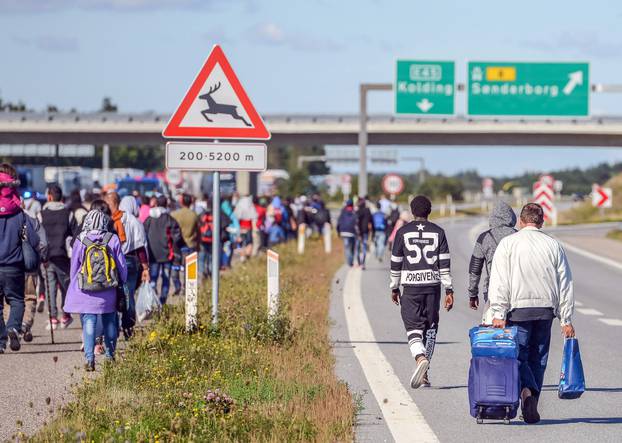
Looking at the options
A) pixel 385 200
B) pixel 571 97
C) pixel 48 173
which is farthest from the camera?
pixel 48 173

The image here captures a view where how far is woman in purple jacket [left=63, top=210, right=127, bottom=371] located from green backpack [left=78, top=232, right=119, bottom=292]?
65 millimetres

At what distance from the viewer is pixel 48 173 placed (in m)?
63.7

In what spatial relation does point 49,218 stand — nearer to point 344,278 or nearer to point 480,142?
point 344,278

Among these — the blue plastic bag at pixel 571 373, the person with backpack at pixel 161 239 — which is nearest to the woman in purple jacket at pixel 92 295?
the blue plastic bag at pixel 571 373

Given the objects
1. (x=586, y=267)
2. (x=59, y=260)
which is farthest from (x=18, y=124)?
(x=59, y=260)

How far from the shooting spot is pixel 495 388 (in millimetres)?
8438

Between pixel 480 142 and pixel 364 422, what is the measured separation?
5830 centimetres

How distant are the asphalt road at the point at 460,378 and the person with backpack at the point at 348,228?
21.3 feet

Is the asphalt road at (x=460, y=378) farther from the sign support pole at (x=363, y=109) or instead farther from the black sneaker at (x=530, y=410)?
the sign support pole at (x=363, y=109)

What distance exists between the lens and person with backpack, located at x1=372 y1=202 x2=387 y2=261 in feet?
99.4

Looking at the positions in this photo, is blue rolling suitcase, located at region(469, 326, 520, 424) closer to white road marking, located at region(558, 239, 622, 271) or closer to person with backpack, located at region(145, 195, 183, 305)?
person with backpack, located at region(145, 195, 183, 305)

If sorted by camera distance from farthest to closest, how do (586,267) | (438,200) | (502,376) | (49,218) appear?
(438,200)
(586,267)
(49,218)
(502,376)

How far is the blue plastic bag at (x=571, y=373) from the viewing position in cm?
866

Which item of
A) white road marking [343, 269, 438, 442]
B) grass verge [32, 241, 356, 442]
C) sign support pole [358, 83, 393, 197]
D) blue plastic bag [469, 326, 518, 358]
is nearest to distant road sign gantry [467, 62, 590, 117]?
sign support pole [358, 83, 393, 197]
